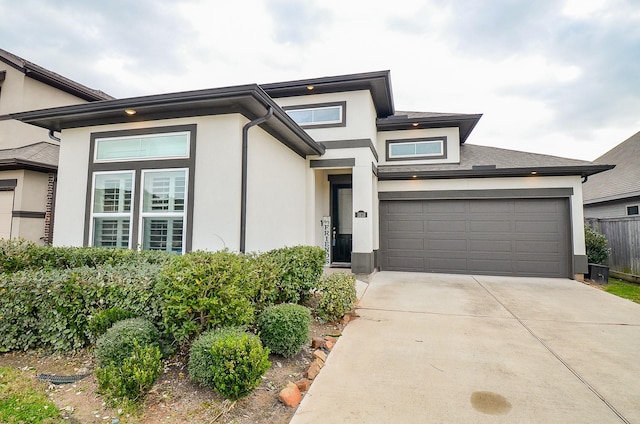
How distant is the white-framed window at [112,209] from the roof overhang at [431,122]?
744cm

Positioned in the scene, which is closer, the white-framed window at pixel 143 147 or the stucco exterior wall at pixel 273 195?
the white-framed window at pixel 143 147

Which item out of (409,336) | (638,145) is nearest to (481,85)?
(638,145)

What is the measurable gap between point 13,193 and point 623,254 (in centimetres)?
1719

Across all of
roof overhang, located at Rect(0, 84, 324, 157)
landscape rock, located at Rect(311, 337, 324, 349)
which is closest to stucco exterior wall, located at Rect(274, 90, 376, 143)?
roof overhang, located at Rect(0, 84, 324, 157)

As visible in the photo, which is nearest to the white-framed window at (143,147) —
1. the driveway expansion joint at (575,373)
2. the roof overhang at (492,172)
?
the driveway expansion joint at (575,373)

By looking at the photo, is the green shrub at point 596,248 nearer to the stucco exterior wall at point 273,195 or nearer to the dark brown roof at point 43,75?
the stucco exterior wall at point 273,195

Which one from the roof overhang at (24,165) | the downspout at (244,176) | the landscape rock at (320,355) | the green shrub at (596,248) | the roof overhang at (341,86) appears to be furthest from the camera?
the green shrub at (596,248)

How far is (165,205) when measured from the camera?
209 inches

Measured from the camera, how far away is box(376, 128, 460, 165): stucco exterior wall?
980 centimetres

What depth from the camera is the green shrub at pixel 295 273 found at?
4.36 meters

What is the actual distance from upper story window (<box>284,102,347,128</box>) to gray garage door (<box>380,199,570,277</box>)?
3.08 m

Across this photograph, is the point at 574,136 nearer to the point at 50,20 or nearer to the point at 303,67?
the point at 303,67

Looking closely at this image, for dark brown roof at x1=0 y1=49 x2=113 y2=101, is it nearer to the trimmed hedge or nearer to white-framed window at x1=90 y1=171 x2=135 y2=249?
white-framed window at x1=90 y1=171 x2=135 y2=249

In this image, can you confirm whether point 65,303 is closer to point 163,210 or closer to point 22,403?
point 22,403
